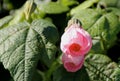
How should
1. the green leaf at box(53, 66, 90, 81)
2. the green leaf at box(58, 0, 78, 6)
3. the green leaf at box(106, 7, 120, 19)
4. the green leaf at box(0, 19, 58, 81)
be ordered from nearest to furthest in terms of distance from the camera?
the green leaf at box(0, 19, 58, 81) < the green leaf at box(53, 66, 90, 81) < the green leaf at box(106, 7, 120, 19) < the green leaf at box(58, 0, 78, 6)

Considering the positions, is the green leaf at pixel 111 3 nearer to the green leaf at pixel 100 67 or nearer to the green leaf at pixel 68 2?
the green leaf at pixel 68 2

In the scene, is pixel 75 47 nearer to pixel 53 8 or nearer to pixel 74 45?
pixel 74 45

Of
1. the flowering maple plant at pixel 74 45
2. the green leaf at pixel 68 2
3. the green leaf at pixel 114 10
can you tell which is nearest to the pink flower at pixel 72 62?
the flowering maple plant at pixel 74 45

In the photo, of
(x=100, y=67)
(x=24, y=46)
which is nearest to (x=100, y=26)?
(x=100, y=67)

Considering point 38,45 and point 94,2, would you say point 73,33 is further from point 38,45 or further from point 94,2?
point 94,2

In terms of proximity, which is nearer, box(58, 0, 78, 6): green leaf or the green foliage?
the green foliage

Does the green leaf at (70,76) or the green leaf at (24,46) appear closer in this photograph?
the green leaf at (24,46)

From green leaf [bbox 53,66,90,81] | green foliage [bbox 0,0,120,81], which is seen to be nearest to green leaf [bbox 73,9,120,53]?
green foliage [bbox 0,0,120,81]

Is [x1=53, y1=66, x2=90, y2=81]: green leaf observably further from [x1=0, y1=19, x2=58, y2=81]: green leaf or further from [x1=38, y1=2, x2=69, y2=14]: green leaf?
[x1=38, y1=2, x2=69, y2=14]: green leaf
